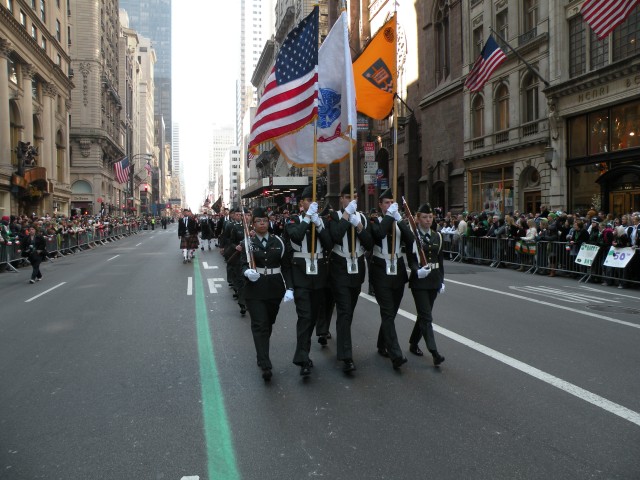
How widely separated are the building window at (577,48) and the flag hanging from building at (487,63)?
161 inches

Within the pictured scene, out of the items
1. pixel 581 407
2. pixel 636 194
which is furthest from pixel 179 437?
pixel 636 194

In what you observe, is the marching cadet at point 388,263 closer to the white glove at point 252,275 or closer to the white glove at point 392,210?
the white glove at point 392,210

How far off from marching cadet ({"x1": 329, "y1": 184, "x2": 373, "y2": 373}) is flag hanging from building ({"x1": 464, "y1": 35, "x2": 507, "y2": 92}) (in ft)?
54.1

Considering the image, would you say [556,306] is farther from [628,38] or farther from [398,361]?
[628,38]

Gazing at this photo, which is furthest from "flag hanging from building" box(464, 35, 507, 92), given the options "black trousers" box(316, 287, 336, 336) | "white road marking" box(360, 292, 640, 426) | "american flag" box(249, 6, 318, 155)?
"black trousers" box(316, 287, 336, 336)

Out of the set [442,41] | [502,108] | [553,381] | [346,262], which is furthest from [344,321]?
[442,41]

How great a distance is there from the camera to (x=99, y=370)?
632cm

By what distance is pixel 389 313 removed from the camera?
6.25 m

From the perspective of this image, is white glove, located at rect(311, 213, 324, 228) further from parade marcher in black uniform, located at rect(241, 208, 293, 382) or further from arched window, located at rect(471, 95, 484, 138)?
arched window, located at rect(471, 95, 484, 138)

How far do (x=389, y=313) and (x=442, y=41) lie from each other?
31831 mm

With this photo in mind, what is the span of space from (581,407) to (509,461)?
1.48 m

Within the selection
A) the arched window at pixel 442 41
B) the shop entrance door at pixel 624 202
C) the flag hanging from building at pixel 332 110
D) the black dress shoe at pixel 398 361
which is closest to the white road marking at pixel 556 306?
the black dress shoe at pixel 398 361

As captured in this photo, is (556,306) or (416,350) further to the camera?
(556,306)

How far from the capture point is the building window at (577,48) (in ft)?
73.9
